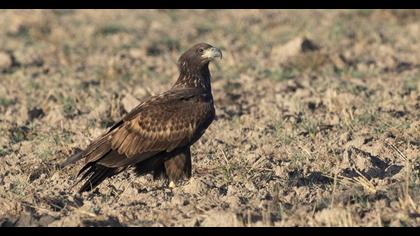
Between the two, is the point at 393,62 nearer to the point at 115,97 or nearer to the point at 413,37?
the point at 413,37

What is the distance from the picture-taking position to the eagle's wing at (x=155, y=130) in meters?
8.96

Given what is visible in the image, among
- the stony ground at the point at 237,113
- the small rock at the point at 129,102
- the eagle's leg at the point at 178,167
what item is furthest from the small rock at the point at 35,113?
the eagle's leg at the point at 178,167

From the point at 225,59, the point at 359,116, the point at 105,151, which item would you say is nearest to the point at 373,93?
the point at 359,116

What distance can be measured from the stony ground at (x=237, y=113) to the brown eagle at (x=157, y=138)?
23 cm

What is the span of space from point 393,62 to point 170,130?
6.74 metres

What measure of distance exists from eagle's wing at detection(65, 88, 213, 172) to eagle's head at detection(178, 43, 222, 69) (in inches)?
30.7

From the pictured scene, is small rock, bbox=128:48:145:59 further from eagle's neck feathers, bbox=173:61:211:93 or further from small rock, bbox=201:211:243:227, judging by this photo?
small rock, bbox=201:211:243:227

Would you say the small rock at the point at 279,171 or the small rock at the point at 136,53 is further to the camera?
the small rock at the point at 136,53

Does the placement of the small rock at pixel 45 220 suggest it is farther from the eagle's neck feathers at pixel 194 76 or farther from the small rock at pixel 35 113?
the small rock at pixel 35 113

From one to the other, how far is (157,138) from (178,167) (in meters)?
0.35

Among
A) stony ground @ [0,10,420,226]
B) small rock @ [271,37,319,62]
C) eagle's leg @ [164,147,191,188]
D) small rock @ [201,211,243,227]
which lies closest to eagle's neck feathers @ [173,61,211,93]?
stony ground @ [0,10,420,226]

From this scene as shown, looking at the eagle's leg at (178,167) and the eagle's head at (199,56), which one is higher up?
the eagle's head at (199,56)

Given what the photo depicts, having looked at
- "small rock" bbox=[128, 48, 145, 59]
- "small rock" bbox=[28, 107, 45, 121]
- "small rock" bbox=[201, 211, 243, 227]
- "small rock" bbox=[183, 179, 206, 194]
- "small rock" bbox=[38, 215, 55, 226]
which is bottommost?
"small rock" bbox=[201, 211, 243, 227]

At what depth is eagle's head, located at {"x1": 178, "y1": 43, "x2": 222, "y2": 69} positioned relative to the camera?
32.5 feet
